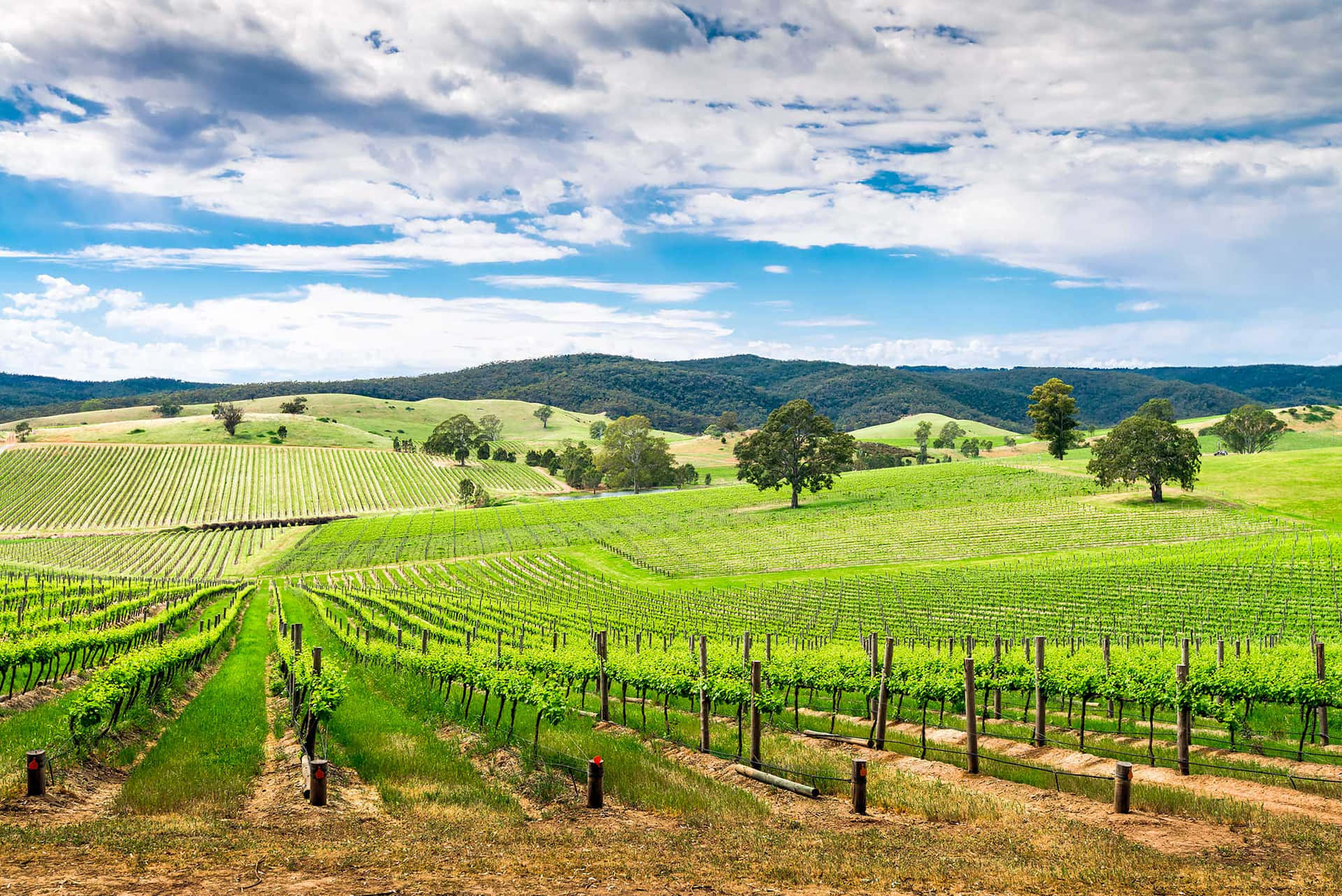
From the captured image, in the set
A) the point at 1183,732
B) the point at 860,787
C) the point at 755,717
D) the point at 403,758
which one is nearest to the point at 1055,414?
the point at 1183,732

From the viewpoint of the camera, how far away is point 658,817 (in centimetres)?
1348

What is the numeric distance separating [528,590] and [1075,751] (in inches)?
2049

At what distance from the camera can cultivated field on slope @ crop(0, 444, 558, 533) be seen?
123688 mm

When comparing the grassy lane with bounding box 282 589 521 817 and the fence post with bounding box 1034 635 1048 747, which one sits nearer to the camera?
the grassy lane with bounding box 282 589 521 817

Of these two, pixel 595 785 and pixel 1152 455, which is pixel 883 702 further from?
pixel 1152 455

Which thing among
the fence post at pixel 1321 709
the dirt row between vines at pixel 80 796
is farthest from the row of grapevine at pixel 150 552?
the fence post at pixel 1321 709

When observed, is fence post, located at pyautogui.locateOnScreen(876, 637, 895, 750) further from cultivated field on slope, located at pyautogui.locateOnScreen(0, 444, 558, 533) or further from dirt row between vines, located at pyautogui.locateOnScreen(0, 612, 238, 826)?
cultivated field on slope, located at pyautogui.locateOnScreen(0, 444, 558, 533)

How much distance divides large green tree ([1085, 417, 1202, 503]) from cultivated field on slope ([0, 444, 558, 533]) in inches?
4045

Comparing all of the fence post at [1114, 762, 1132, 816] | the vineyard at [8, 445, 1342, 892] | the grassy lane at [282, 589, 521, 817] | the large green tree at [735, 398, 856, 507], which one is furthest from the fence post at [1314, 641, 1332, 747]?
the large green tree at [735, 398, 856, 507]

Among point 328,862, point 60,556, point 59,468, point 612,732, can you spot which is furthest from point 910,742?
point 59,468

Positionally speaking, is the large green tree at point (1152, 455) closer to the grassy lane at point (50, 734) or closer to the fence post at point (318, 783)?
the grassy lane at point (50, 734)

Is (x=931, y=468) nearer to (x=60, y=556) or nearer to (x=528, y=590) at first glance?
(x=528, y=590)

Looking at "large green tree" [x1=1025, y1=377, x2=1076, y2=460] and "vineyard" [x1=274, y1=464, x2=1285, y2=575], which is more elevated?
"large green tree" [x1=1025, y1=377, x2=1076, y2=460]

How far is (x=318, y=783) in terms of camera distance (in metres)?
13.6
